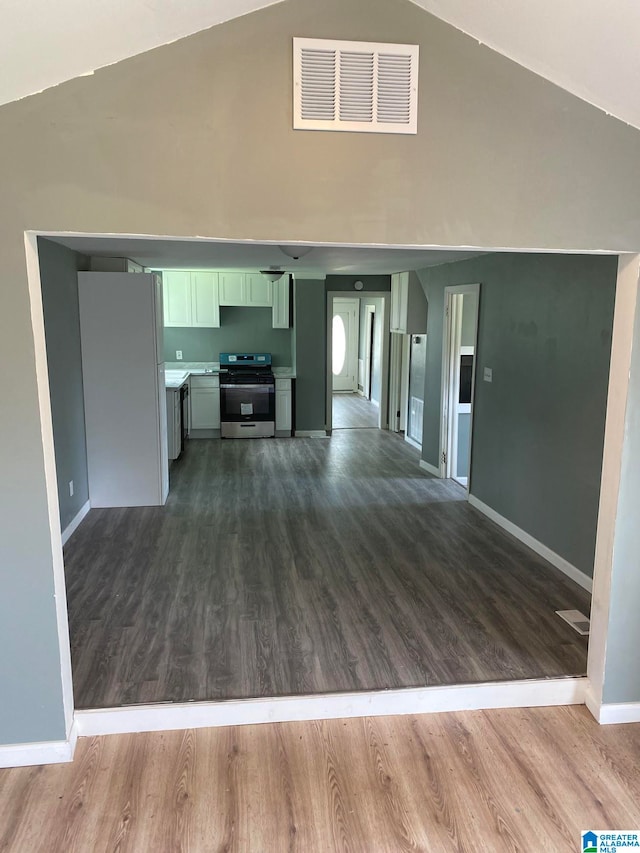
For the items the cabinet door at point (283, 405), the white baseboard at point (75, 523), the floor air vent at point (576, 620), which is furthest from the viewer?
the cabinet door at point (283, 405)

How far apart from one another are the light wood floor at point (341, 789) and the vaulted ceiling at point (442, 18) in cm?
246

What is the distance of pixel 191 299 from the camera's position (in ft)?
26.8

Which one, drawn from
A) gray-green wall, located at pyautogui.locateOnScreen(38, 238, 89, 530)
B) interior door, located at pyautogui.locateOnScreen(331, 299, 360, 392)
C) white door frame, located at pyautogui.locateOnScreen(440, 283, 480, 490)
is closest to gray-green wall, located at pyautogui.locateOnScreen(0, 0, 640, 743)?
gray-green wall, located at pyautogui.locateOnScreen(38, 238, 89, 530)

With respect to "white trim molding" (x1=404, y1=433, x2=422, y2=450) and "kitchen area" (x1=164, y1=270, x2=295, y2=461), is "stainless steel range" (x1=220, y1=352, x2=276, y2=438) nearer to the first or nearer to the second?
"kitchen area" (x1=164, y1=270, x2=295, y2=461)

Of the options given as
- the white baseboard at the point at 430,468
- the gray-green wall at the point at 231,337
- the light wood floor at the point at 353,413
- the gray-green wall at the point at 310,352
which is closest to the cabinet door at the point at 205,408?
the gray-green wall at the point at 231,337

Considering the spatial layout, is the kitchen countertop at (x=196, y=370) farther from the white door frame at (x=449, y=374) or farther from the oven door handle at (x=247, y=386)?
the white door frame at (x=449, y=374)

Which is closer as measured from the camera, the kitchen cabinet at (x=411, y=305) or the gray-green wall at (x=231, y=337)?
the kitchen cabinet at (x=411, y=305)

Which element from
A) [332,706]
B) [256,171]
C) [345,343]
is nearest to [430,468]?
[332,706]

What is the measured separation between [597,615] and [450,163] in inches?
78.5

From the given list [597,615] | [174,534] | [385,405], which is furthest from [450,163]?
[385,405]

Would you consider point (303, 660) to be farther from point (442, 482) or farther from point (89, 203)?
point (442, 482)

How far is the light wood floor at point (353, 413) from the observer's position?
9.21 m

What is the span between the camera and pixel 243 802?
7.36 ft

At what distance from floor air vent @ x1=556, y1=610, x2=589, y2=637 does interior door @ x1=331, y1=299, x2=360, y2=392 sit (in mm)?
8845
